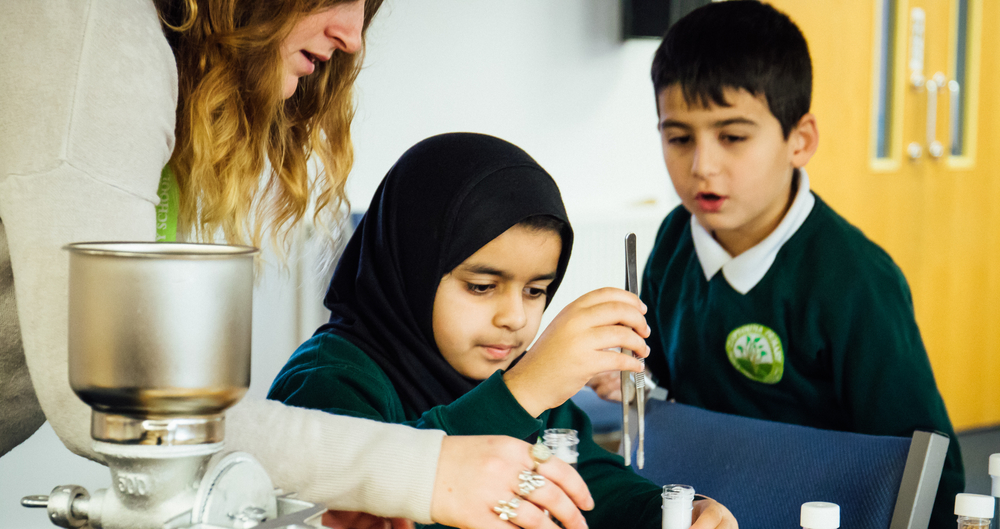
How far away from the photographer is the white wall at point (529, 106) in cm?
264

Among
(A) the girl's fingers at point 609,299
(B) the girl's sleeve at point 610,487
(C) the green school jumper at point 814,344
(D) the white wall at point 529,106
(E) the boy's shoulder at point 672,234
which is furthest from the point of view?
(D) the white wall at point 529,106

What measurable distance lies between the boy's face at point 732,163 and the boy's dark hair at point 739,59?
0.8 inches

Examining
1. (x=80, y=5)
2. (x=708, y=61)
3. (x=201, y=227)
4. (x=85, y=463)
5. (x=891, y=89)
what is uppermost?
(x=891, y=89)

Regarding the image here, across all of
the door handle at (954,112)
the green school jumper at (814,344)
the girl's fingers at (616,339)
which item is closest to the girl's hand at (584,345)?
the girl's fingers at (616,339)

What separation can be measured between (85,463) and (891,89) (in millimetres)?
3036

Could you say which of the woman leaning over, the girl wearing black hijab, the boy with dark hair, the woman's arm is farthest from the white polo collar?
the woman's arm

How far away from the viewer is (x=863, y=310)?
4.01ft

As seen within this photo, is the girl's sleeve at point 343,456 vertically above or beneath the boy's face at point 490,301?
beneath

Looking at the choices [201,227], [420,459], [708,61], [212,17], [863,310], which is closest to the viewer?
[420,459]

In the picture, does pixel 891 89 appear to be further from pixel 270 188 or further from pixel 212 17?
pixel 212 17

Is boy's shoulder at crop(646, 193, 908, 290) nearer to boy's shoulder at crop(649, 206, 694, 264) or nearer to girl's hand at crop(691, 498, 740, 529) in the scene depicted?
boy's shoulder at crop(649, 206, 694, 264)

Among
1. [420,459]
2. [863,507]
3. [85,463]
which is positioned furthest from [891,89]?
[420,459]

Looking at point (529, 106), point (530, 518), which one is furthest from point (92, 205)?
point (529, 106)

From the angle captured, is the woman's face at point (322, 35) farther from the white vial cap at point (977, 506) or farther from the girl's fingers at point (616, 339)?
the white vial cap at point (977, 506)
